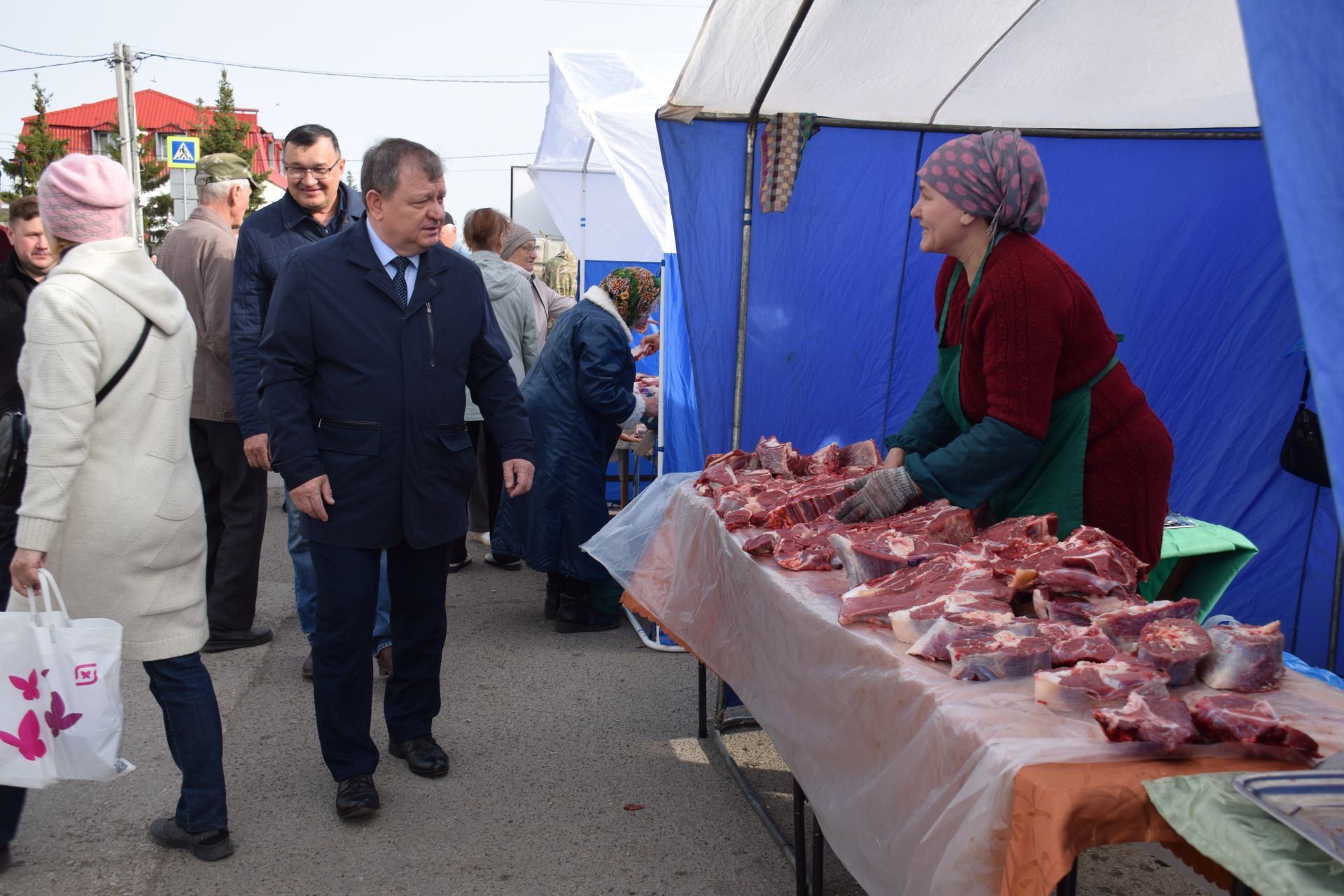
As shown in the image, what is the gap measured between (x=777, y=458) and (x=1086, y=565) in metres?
1.88

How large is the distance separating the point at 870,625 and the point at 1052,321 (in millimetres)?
1034

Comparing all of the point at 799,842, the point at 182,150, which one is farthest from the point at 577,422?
the point at 182,150

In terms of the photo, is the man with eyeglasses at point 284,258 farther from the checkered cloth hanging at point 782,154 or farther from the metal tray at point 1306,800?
the metal tray at point 1306,800

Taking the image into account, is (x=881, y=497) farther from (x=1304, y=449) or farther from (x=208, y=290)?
(x=208, y=290)

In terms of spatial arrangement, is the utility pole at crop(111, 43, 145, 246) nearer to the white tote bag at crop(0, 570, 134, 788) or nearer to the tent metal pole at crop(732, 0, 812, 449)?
the tent metal pole at crop(732, 0, 812, 449)

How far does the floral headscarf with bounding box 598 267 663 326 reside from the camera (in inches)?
226

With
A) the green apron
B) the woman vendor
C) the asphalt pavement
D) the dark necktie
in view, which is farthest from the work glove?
the dark necktie

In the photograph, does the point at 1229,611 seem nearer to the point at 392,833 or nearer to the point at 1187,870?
the point at 1187,870

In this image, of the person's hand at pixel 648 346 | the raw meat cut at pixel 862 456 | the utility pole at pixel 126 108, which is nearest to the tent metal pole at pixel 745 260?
the raw meat cut at pixel 862 456

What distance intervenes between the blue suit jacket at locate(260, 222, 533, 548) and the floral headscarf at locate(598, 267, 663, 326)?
7.14 ft

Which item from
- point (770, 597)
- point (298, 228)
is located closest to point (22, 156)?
→ point (298, 228)

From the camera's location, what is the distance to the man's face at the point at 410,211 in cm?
341

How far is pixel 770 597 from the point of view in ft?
9.85

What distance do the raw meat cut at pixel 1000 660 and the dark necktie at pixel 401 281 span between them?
7.08 ft
